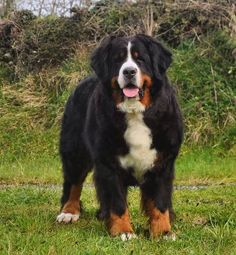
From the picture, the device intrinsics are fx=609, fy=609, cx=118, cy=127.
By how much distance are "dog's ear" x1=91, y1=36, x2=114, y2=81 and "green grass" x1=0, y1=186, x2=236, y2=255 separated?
1.40m

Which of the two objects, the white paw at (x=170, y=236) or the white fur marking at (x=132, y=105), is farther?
the white fur marking at (x=132, y=105)

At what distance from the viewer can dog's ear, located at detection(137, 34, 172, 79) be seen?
5.33 meters

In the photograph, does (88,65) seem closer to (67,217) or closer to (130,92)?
(67,217)

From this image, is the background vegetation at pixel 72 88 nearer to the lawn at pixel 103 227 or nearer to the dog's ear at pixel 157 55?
the lawn at pixel 103 227

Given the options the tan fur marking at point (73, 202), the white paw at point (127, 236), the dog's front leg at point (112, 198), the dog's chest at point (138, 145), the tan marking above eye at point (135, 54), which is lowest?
the tan fur marking at point (73, 202)

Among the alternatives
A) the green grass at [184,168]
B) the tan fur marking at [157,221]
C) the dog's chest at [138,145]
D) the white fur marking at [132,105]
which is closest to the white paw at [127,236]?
the tan fur marking at [157,221]

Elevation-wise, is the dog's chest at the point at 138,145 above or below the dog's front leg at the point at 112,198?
above

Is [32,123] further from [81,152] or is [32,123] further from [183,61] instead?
[81,152]

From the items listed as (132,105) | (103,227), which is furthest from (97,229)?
(132,105)

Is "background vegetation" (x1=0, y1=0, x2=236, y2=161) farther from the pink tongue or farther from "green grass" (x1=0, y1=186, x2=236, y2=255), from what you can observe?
the pink tongue

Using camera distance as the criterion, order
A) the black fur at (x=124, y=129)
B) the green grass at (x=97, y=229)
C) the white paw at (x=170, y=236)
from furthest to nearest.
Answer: the black fur at (x=124, y=129) < the white paw at (x=170, y=236) < the green grass at (x=97, y=229)

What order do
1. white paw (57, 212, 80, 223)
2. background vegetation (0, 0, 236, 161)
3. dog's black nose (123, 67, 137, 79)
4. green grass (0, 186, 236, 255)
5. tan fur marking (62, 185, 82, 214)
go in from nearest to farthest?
green grass (0, 186, 236, 255) → dog's black nose (123, 67, 137, 79) → white paw (57, 212, 80, 223) → tan fur marking (62, 185, 82, 214) → background vegetation (0, 0, 236, 161)

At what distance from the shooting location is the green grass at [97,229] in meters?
4.43

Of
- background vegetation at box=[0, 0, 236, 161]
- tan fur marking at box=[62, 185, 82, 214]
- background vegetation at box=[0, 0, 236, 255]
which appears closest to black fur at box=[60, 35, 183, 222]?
background vegetation at box=[0, 0, 236, 255]
